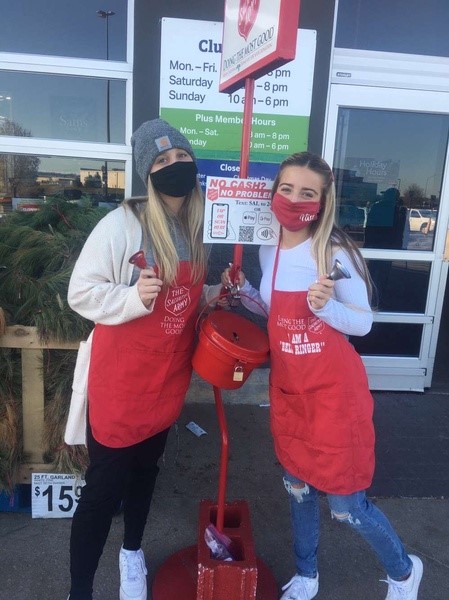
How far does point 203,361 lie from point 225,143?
2.34m

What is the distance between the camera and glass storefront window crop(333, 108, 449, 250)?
4.19 m

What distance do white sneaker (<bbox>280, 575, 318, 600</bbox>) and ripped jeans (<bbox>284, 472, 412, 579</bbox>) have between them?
26mm

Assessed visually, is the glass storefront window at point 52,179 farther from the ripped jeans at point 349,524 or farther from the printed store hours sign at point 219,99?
the ripped jeans at point 349,524

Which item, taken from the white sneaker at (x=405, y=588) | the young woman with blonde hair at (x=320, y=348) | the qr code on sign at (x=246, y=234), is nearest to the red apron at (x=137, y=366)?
the qr code on sign at (x=246, y=234)

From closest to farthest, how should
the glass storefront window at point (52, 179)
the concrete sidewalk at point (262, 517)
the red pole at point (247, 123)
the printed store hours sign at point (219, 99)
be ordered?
1. the red pole at point (247, 123)
2. the concrete sidewalk at point (262, 517)
3. the printed store hours sign at point (219, 99)
4. the glass storefront window at point (52, 179)

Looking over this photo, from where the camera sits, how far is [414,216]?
14.3ft

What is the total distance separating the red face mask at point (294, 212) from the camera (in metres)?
1.88

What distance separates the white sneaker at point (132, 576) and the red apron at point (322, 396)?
2.90 feet

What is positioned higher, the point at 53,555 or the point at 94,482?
the point at 94,482

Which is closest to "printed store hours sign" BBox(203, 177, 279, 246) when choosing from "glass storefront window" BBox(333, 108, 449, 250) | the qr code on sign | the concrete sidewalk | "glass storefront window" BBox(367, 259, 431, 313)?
the qr code on sign

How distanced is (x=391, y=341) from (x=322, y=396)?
2.93 metres

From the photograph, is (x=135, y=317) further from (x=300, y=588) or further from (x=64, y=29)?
(x=64, y=29)

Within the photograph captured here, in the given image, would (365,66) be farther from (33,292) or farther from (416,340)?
(33,292)

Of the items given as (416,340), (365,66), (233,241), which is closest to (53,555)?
(233,241)
